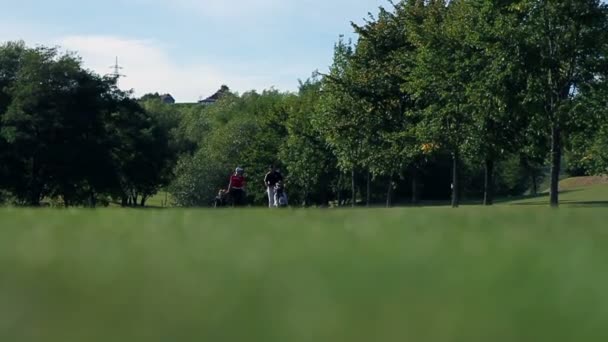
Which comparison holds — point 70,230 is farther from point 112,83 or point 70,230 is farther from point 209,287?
point 112,83

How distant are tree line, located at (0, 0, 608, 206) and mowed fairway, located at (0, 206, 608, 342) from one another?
3868 centimetres

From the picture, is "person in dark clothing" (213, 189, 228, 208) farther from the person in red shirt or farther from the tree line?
the tree line

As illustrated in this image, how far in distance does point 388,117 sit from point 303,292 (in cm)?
5778

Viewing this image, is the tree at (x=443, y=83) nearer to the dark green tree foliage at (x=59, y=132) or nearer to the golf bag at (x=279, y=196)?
the golf bag at (x=279, y=196)

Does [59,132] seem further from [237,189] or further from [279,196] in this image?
[279,196]

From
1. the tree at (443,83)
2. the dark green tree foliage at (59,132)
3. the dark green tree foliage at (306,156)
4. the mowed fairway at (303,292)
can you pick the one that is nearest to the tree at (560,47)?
the tree at (443,83)

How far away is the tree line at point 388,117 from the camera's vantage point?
42656 millimetres

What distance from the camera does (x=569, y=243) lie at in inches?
237

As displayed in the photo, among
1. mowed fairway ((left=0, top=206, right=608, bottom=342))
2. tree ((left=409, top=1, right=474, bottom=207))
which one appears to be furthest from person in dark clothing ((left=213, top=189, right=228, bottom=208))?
mowed fairway ((left=0, top=206, right=608, bottom=342))

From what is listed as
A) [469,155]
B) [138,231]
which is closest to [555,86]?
[469,155]

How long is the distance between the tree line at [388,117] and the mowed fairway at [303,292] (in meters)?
38.7

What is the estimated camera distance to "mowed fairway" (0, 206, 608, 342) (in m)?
3.23

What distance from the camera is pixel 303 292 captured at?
12.0 feet

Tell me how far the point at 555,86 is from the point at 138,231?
38.9 m
